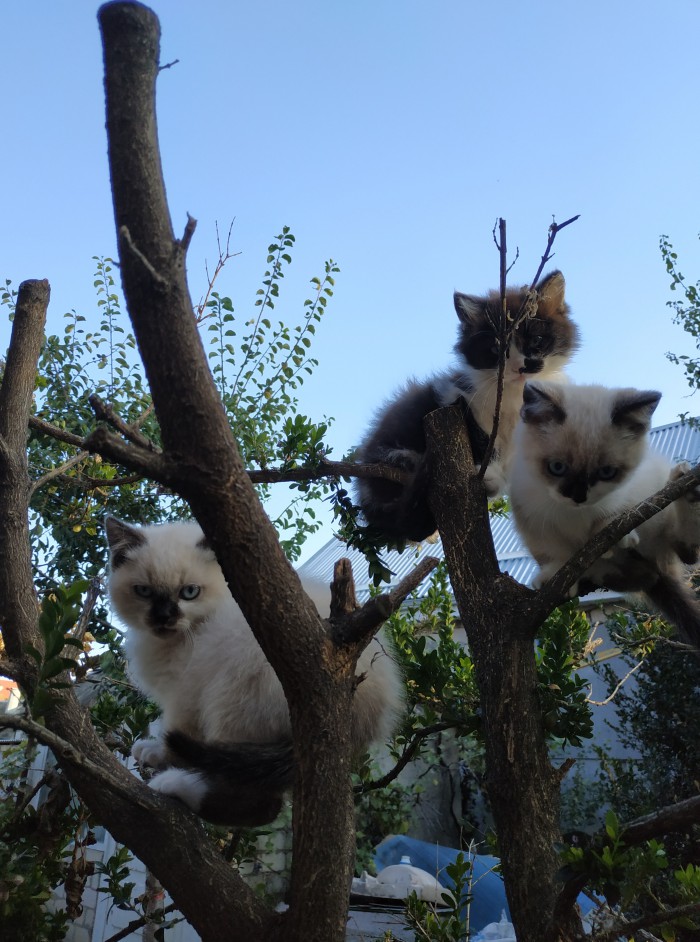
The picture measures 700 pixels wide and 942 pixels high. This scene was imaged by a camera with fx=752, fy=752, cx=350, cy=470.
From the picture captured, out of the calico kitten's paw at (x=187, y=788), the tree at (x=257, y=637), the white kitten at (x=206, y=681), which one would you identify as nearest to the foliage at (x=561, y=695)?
the tree at (x=257, y=637)

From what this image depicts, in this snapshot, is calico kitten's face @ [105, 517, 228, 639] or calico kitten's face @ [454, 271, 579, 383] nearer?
calico kitten's face @ [105, 517, 228, 639]

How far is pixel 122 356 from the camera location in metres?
4.66

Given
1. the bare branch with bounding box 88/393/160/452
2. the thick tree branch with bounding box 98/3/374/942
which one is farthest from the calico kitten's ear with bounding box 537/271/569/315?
the bare branch with bounding box 88/393/160/452

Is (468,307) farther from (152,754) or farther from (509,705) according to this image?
(152,754)

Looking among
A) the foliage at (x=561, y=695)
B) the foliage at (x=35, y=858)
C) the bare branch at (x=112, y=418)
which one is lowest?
the foliage at (x=35, y=858)

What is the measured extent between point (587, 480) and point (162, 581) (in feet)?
4.61

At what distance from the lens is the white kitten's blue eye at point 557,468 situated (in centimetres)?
241

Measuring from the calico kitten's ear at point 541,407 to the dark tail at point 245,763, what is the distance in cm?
134

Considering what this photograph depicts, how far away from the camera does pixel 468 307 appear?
3205 mm

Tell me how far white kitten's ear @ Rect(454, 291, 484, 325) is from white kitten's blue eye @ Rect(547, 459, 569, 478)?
987mm

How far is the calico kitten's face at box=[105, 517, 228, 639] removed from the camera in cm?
240

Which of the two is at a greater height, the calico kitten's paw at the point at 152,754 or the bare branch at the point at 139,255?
the bare branch at the point at 139,255

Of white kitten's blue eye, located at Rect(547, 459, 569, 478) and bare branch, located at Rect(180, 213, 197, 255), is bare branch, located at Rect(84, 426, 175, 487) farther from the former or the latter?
white kitten's blue eye, located at Rect(547, 459, 569, 478)

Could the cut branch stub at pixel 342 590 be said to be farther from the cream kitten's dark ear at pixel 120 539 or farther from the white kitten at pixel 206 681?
the cream kitten's dark ear at pixel 120 539
